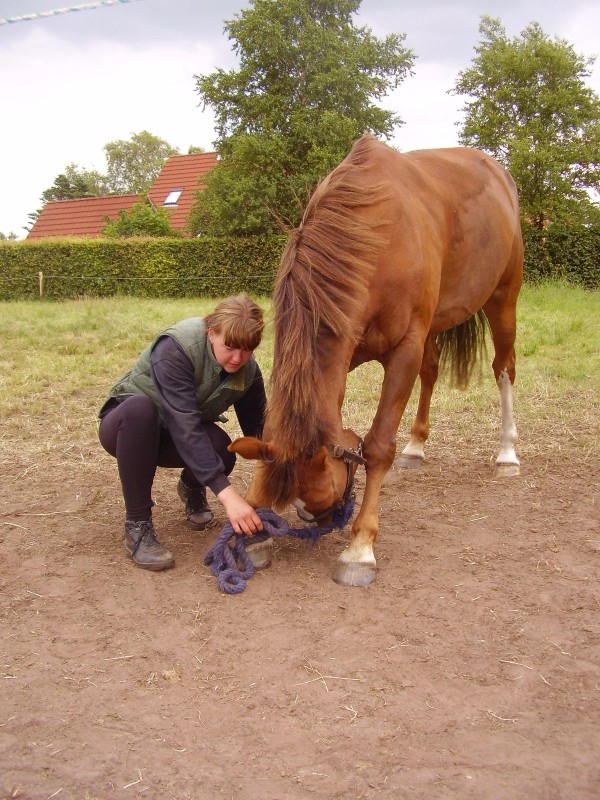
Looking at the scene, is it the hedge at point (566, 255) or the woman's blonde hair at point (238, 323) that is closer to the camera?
the woman's blonde hair at point (238, 323)

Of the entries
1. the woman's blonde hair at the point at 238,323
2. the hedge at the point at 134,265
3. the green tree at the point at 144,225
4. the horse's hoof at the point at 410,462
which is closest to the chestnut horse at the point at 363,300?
the woman's blonde hair at the point at 238,323

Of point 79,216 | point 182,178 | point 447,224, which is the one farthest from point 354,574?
point 79,216

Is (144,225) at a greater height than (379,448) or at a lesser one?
greater

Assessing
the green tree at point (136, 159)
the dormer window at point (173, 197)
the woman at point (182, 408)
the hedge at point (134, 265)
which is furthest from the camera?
the green tree at point (136, 159)

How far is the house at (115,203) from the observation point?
26.2m

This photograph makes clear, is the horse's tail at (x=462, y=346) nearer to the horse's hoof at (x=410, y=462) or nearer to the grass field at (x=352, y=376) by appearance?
the grass field at (x=352, y=376)

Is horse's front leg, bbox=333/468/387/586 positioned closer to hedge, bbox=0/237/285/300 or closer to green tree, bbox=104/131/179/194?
hedge, bbox=0/237/285/300

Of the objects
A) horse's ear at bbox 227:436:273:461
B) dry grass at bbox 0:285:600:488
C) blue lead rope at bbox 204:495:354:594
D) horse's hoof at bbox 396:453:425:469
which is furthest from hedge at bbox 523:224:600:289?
horse's ear at bbox 227:436:273:461

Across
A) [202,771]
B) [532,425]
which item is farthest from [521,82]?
[202,771]

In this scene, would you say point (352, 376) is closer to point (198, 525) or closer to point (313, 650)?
point (198, 525)

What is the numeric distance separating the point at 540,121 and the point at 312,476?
18690mm

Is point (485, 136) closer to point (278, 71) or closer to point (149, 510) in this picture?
point (278, 71)

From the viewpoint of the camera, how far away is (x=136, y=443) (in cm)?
306

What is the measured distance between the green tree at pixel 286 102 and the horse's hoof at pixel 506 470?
47.8ft
